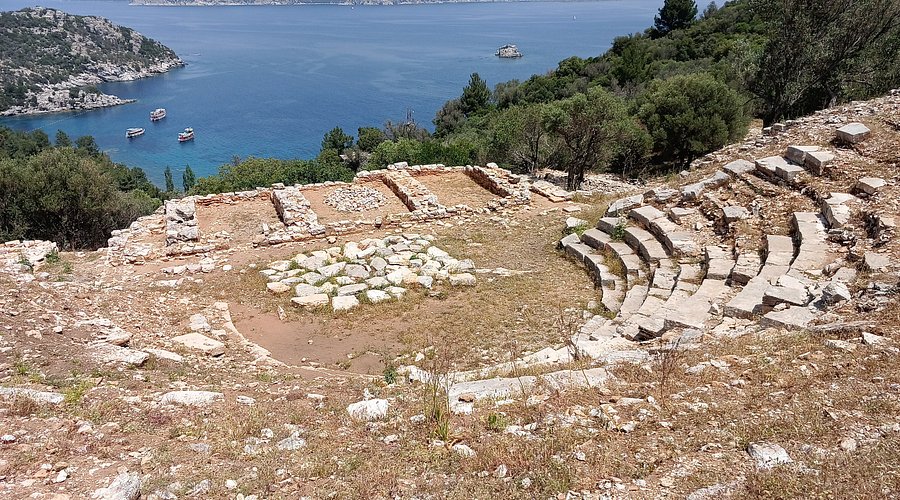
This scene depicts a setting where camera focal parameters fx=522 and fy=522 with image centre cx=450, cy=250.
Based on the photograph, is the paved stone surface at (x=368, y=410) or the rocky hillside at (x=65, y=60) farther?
the rocky hillside at (x=65, y=60)

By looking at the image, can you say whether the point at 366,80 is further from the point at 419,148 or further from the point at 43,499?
the point at 43,499

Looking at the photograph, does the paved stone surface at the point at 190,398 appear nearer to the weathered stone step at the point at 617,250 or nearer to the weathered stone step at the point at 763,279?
the weathered stone step at the point at 763,279

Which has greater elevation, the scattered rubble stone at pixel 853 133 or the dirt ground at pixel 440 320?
the scattered rubble stone at pixel 853 133

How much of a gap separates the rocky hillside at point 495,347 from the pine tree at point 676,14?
60595mm

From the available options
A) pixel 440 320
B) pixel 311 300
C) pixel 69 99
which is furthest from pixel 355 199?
pixel 69 99

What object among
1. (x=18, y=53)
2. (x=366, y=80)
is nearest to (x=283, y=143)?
(x=366, y=80)

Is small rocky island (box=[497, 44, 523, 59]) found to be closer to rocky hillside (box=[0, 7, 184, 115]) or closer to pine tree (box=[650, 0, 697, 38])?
pine tree (box=[650, 0, 697, 38])

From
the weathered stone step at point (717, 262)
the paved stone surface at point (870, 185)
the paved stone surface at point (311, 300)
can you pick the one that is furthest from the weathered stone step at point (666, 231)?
the paved stone surface at point (311, 300)

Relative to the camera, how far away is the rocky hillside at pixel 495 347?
4.07m

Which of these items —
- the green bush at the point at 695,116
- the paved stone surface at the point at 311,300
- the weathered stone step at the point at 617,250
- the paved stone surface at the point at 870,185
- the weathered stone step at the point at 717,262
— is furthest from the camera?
the green bush at the point at 695,116

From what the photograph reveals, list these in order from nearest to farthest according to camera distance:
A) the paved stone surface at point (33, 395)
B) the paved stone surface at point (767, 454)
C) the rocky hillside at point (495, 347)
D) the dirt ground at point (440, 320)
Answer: the paved stone surface at point (767, 454), the rocky hillside at point (495, 347), the paved stone surface at point (33, 395), the dirt ground at point (440, 320)

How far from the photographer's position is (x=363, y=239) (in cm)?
1454

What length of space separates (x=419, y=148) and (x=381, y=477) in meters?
26.9

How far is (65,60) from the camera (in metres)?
132
